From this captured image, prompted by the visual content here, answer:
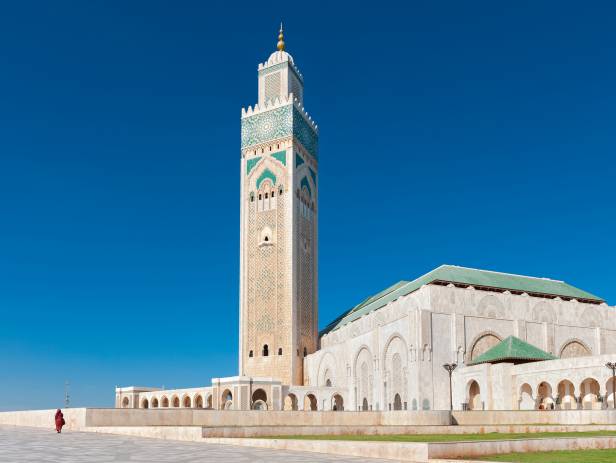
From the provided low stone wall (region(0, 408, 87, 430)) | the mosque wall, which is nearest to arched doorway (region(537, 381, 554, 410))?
the mosque wall

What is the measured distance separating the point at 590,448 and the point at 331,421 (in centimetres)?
764

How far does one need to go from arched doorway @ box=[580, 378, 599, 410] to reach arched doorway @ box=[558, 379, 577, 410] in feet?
1.39

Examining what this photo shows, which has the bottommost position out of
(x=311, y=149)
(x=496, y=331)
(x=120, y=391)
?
(x=120, y=391)

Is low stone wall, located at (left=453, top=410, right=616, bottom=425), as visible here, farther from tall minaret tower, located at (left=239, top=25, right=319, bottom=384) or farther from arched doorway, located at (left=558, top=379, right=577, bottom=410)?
tall minaret tower, located at (left=239, top=25, right=319, bottom=384)

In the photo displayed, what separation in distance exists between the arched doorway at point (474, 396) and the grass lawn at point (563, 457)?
20.7m

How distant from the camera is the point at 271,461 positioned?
9719mm

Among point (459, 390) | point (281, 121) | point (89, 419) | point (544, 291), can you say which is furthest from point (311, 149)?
point (89, 419)

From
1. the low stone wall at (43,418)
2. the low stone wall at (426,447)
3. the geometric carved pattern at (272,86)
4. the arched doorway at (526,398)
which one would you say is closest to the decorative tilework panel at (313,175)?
the geometric carved pattern at (272,86)

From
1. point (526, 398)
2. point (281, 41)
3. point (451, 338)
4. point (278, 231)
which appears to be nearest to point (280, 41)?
point (281, 41)

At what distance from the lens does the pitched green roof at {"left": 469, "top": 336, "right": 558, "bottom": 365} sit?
104 feet

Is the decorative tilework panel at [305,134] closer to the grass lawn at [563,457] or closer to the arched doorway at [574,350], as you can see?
the arched doorway at [574,350]

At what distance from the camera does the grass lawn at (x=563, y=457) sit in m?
10.0

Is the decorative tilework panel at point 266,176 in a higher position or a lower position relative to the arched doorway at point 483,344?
higher

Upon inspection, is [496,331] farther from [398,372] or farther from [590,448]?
[590,448]
